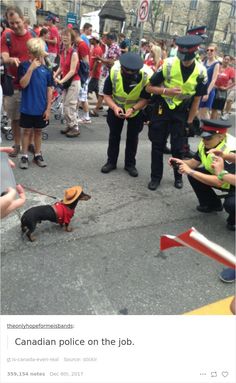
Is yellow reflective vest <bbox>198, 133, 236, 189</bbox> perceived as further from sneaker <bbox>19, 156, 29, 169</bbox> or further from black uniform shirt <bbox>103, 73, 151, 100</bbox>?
sneaker <bbox>19, 156, 29, 169</bbox>

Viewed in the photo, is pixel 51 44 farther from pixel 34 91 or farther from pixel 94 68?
pixel 34 91

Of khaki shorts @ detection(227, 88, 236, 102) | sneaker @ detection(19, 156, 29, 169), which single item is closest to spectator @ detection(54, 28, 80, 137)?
sneaker @ detection(19, 156, 29, 169)

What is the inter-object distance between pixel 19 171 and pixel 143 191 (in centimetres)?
138

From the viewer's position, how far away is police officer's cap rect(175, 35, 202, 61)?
3.36m

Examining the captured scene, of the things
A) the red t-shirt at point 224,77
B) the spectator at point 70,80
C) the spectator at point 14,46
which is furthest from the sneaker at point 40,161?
the red t-shirt at point 224,77

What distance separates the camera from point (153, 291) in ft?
7.82

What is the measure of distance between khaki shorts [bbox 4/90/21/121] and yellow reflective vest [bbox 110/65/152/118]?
3.56 ft

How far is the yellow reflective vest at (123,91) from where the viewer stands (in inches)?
149
